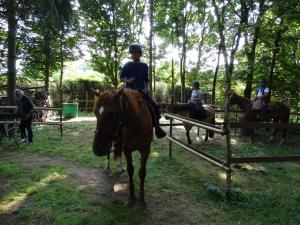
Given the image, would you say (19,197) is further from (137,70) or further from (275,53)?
(275,53)

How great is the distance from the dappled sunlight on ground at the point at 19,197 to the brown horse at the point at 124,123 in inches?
72.8

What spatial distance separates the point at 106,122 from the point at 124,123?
615 mm

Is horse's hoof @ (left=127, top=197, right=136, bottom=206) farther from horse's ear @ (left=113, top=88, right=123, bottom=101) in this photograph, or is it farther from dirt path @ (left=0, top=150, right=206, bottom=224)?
horse's ear @ (left=113, top=88, right=123, bottom=101)

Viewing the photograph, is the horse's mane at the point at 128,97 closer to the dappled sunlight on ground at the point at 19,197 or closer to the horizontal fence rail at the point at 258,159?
the horizontal fence rail at the point at 258,159

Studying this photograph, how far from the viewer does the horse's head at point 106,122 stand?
3975mm

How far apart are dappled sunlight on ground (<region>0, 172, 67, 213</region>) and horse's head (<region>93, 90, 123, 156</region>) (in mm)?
1931

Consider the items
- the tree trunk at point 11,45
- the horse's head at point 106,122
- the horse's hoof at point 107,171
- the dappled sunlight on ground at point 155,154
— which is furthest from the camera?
the tree trunk at point 11,45

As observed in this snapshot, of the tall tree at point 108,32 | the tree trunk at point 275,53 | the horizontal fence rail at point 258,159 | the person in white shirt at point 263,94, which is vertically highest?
the tall tree at point 108,32

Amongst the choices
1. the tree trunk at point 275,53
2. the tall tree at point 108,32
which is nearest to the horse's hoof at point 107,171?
the tree trunk at point 275,53

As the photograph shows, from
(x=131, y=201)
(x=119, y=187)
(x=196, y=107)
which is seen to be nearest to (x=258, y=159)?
(x=131, y=201)

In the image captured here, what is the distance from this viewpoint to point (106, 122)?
13.1 ft

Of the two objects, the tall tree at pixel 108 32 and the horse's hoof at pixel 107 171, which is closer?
the horse's hoof at pixel 107 171

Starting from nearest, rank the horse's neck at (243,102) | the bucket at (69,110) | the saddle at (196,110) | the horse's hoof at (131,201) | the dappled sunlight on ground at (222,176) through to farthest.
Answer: the horse's hoof at (131,201) → the dappled sunlight on ground at (222,176) → the saddle at (196,110) → the horse's neck at (243,102) → the bucket at (69,110)

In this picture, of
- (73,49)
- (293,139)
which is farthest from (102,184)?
(73,49)
